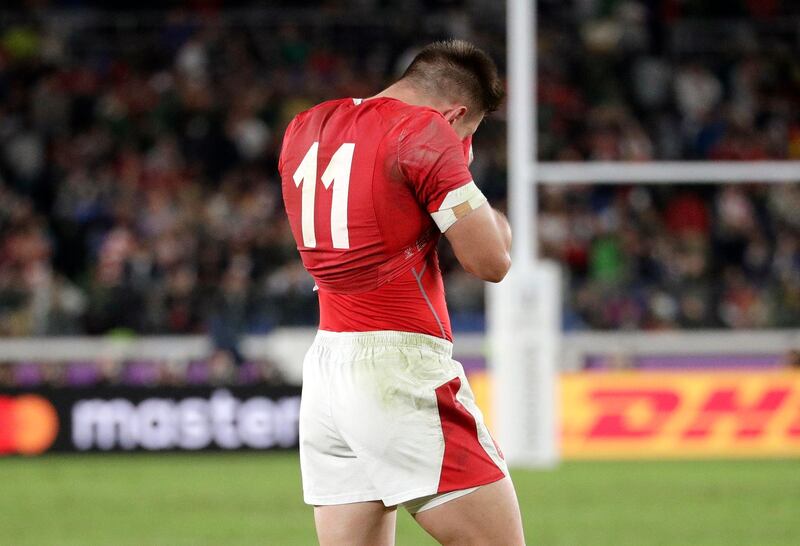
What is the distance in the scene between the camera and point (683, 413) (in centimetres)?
1247

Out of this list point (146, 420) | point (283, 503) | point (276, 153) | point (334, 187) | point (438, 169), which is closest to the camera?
A: point (438, 169)

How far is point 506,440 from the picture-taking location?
11234mm

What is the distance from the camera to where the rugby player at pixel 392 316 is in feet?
10.4

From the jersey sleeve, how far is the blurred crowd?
32.8 feet

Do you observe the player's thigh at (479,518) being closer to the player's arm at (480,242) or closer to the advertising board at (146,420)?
the player's arm at (480,242)

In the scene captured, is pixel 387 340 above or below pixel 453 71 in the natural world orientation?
below

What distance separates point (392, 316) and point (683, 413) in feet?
31.5

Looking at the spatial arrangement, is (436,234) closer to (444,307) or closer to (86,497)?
(444,307)

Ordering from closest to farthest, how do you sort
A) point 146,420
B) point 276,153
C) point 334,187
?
point 334,187 < point 146,420 < point 276,153

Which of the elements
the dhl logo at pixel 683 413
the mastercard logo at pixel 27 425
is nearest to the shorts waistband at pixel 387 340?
the dhl logo at pixel 683 413

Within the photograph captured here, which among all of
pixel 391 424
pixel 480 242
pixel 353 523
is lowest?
pixel 353 523

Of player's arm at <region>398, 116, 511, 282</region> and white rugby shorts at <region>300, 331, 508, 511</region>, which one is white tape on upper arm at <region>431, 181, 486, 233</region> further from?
white rugby shorts at <region>300, 331, 508, 511</region>

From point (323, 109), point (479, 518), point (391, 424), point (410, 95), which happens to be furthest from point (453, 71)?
point (479, 518)

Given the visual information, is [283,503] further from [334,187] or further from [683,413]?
[334,187]
